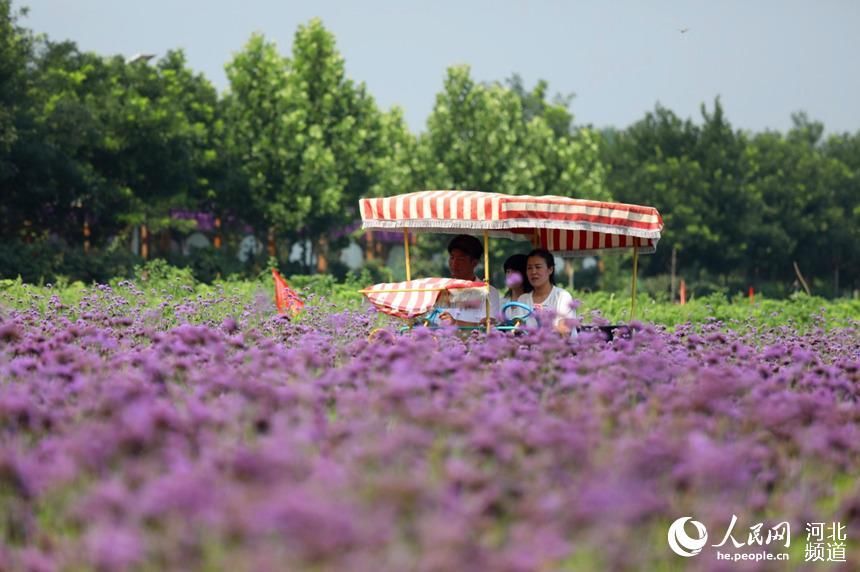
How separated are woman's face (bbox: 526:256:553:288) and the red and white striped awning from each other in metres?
0.60

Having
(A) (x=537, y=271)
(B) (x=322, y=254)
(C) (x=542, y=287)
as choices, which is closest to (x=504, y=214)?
(A) (x=537, y=271)

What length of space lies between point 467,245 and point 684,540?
7.11 metres

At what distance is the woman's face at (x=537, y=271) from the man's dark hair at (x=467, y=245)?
0.55m

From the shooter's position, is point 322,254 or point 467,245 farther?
point 322,254

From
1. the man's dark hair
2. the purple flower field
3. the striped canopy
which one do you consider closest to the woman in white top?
the striped canopy

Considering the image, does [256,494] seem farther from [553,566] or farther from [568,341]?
[568,341]

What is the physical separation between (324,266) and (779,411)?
4572 centimetres

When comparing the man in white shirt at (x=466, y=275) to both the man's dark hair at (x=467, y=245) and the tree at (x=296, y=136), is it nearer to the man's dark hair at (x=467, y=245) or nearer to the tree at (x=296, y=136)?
the man's dark hair at (x=467, y=245)

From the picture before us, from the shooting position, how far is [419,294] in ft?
32.9

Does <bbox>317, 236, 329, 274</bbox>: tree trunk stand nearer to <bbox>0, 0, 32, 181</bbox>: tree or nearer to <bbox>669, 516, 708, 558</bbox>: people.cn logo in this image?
<bbox>0, 0, 32, 181</bbox>: tree

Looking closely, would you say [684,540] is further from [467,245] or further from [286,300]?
[286,300]

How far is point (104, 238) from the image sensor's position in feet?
134

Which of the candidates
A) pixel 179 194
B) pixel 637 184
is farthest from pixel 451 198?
pixel 637 184

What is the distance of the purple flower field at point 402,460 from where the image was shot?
10.0 feet
